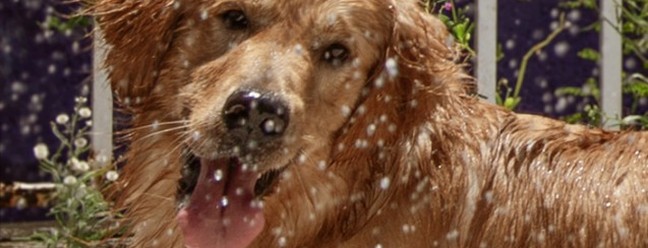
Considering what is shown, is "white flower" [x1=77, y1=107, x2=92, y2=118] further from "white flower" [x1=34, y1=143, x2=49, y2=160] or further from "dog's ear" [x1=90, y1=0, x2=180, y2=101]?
"dog's ear" [x1=90, y1=0, x2=180, y2=101]

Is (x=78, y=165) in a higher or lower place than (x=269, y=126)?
lower

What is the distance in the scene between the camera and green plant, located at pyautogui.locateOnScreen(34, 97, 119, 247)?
242 inches

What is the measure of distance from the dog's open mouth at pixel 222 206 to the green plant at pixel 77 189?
6.83ft

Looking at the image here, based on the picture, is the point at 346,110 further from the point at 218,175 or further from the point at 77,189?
the point at 77,189

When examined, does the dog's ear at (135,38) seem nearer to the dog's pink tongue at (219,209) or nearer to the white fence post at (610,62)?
the dog's pink tongue at (219,209)

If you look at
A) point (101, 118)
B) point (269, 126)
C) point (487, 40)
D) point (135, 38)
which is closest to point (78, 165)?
point (101, 118)

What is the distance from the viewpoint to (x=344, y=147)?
387 cm

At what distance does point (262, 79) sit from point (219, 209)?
1.35 feet

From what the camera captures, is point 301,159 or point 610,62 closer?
point 301,159

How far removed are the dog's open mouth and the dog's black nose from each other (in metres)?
0.13

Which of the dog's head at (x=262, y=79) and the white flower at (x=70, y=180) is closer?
the dog's head at (x=262, y=79)

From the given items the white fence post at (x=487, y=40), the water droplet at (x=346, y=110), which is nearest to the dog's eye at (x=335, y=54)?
the water droplet at (x=346, y=110)

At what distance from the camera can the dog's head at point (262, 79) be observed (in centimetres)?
364

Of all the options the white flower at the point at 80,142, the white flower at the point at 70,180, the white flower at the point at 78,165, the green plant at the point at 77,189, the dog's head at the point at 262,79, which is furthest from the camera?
the white flower at the point at 80,142
